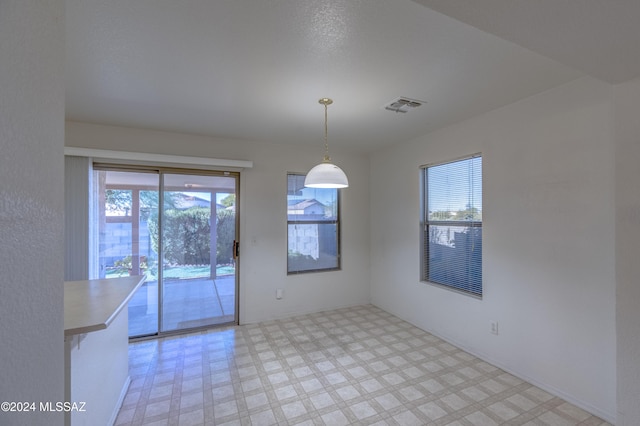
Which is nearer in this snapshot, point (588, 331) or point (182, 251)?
point (588, 331)

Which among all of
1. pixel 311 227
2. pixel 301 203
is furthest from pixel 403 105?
pixel 311 227

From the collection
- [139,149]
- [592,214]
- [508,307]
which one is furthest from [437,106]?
[139,149]

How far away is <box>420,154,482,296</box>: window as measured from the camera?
3.11 m

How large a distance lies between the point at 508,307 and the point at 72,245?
15.3ft

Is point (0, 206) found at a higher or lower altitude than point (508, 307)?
higher

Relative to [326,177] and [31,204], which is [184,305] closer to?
[326,177]

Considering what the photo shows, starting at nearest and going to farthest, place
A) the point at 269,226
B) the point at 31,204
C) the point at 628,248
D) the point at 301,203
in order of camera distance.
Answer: the point at 31,204 → the point at 628,248 → the point at 269,226 → the point at 301,203

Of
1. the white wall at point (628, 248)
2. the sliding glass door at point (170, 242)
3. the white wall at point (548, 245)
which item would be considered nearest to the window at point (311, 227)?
the sliding glass door at point (170, 242)

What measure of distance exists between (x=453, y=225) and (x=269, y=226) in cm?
250

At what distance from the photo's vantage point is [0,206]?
51 cm

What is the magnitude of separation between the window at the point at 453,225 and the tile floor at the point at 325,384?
0.84 meters

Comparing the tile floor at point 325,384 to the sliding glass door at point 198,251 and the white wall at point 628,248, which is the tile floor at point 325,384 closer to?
the sliding glass door at point 198,251

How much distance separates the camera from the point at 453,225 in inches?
134

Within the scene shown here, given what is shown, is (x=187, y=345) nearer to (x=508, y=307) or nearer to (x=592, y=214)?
(x=508, y=307)
